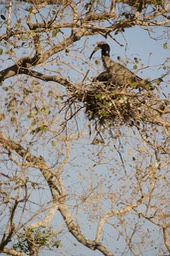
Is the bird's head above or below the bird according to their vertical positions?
above

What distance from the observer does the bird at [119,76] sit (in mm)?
7990

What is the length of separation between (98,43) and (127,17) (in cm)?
93

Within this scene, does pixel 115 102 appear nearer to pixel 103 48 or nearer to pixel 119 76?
pixel 119 76

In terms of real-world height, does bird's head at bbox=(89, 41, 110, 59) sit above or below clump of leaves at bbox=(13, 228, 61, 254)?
above

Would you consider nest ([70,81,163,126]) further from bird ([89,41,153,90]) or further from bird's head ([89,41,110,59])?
bird's head ([89,41,110,59])

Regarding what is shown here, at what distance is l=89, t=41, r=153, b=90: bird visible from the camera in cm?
799

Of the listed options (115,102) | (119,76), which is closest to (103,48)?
(119,76)

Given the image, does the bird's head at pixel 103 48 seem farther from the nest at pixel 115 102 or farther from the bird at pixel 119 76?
the nest at pixel 115 102

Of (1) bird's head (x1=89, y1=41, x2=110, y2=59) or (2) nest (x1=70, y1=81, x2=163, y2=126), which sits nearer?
(2) nest (x1=70, y1=81, x2=163, y2=126)

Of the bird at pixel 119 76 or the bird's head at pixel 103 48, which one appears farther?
the bird's head at pixel 103 48

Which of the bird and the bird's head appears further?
the bird's head

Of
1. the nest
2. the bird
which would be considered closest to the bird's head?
the bird

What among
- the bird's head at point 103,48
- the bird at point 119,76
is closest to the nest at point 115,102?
the bird at point 119,76

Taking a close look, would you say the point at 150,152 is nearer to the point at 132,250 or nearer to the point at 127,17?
the point at 127,17
